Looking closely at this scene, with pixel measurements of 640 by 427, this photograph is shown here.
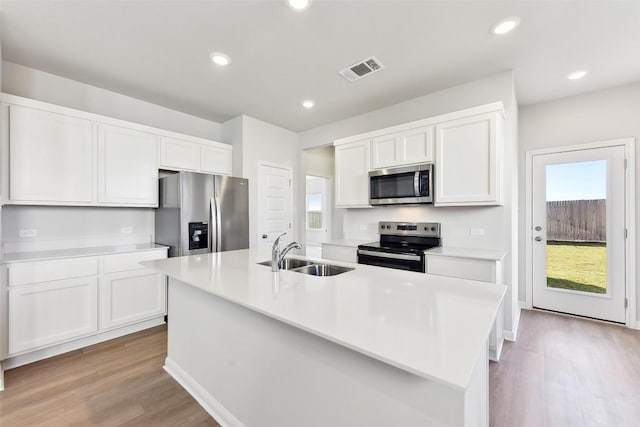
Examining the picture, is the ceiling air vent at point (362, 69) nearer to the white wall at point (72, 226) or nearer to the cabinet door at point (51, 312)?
the white wall at point (72, 226)

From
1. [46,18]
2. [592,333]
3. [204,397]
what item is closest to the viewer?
[204,397]

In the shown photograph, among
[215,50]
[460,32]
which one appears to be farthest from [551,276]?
[215,50]

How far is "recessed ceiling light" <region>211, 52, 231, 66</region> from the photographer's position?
8.10 ft

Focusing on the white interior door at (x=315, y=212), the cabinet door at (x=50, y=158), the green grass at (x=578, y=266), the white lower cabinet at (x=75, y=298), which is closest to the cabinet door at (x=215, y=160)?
the cabinet door at (x=50, y=158)

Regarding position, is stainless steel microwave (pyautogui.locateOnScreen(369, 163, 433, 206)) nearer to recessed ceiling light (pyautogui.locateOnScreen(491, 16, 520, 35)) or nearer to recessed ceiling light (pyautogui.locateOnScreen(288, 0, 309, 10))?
recessed ceiling light (pyautogui.locateOnScreen(491, 16, 520, 35))

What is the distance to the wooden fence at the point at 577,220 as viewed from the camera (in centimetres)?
323

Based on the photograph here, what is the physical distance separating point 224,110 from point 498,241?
12.6 feet

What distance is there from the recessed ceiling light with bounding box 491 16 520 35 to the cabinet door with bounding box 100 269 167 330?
4.03 m

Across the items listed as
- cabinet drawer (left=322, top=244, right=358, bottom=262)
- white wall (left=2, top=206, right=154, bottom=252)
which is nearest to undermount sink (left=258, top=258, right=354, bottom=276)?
cabinet drawer (left=322, top=244, right=358, bottom=262)

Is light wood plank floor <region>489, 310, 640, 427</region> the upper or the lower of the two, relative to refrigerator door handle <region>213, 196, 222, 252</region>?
lower

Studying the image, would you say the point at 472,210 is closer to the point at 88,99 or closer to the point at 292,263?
the point at 292,263

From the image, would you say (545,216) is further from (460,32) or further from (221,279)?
(221,279)

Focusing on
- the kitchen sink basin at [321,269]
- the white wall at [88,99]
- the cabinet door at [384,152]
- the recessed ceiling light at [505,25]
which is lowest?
the kitchen sink basin at [321,269]

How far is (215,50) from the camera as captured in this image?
2408 mm
